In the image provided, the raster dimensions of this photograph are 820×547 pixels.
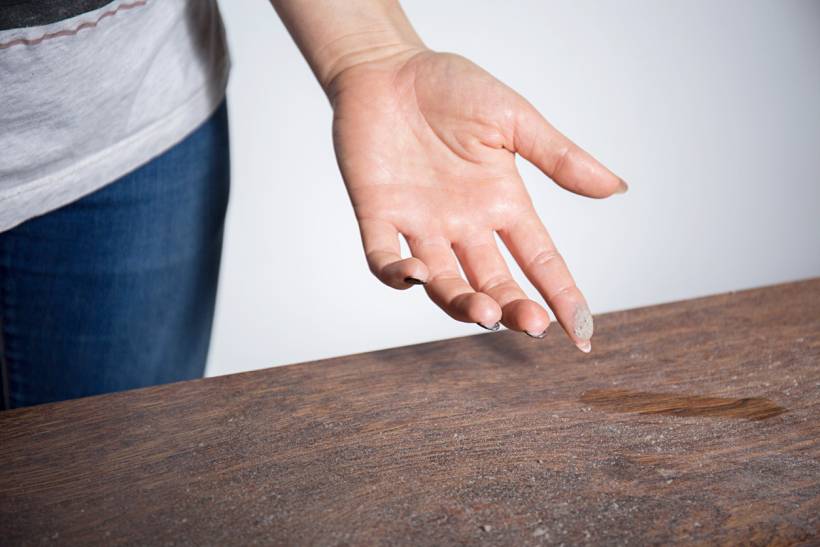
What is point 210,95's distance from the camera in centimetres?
84

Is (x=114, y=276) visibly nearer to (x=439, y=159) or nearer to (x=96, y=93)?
(x=96, y=93)

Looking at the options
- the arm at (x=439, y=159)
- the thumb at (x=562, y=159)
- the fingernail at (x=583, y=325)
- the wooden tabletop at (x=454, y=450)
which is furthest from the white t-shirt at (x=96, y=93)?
the fingernail at (x=583, y=325)

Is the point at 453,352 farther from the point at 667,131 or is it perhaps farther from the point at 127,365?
the point at 667,131

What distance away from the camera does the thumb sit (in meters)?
0.67

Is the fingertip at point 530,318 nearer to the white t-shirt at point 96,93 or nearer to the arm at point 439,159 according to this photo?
the arm at point 439,159

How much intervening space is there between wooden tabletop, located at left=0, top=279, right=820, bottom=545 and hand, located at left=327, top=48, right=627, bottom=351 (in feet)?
0.25

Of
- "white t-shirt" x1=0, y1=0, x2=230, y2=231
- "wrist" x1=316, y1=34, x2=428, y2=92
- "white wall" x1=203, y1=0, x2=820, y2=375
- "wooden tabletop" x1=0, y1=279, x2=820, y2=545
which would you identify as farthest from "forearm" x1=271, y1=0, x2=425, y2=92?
"white wall" x1=203, y1=0, x2=820, y2=375

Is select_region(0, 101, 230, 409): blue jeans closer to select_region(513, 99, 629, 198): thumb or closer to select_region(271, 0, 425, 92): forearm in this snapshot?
select_region(271, 0, 425, 92): forearm

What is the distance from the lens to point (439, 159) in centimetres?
72

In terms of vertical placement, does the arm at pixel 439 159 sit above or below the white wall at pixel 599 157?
above

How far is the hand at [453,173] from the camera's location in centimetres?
64

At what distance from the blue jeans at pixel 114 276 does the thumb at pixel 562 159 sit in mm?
357

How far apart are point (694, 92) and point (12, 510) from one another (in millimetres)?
2142

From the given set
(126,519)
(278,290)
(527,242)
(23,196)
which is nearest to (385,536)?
(126,519)
